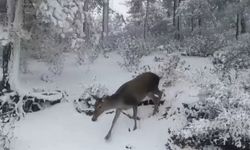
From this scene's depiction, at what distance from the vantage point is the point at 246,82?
11367mm

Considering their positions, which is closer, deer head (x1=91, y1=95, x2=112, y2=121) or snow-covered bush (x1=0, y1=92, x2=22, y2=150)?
snow-covered bush (x1=0, y1=92, x2=22, y2=150)

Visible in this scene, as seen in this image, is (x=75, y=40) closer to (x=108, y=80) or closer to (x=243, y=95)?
(x=108, y=80)

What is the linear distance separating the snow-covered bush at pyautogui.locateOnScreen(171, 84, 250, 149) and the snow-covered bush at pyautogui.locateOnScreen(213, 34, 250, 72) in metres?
2.98

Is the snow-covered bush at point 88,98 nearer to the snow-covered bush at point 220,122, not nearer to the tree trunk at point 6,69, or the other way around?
the tree trunk at point 6,69

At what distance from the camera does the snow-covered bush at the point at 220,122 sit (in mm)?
9133

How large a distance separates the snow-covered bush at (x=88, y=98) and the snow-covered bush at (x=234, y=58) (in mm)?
3540

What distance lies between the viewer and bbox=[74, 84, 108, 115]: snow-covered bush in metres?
12.4

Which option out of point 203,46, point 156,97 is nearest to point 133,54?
point 203,46

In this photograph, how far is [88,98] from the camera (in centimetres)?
1255

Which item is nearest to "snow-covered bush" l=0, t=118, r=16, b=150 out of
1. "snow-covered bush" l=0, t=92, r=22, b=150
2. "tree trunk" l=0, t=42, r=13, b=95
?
"snow-covered bush" l=0, t=92, r=22, b=150

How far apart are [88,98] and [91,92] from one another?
191 mm

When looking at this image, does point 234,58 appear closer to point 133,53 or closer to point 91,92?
point 133,53

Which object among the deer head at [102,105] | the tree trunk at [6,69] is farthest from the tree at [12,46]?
the deer head at [102,105]

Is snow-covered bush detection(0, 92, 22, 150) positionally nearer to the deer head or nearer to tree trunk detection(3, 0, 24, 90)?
tree trunk detection(3, 0, 24, 90)
